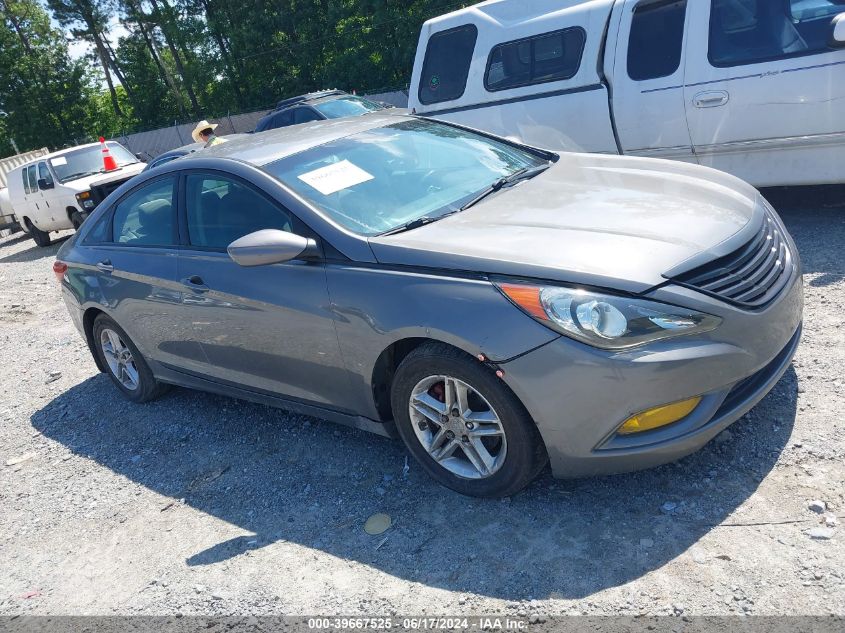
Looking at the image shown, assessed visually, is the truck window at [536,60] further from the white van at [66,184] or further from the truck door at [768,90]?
the white van at [66,184]

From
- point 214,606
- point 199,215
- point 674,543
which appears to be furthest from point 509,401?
point 199,215

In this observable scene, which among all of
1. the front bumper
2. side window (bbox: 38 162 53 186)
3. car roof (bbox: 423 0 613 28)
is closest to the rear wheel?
side window (bbox: 38 162 53 186)

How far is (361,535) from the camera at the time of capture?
329 cm

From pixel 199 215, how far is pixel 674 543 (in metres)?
3.02

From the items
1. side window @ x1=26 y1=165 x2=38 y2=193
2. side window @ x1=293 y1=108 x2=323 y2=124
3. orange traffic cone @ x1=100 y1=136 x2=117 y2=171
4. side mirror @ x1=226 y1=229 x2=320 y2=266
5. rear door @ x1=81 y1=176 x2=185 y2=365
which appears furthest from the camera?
side window @ x1=26 y1=165 x2=38 y2=193

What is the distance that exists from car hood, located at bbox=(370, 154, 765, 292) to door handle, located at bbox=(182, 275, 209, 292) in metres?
1.21

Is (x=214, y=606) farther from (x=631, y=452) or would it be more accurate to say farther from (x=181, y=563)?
(x=631, y=452)

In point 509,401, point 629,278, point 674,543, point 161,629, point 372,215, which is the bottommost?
point 674,543

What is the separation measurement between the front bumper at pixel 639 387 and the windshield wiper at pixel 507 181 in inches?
47.6

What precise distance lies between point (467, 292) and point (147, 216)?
2571mm

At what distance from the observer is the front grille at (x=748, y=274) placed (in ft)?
9.51

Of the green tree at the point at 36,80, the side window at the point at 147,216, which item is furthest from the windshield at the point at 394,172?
the green tree at the point at 36,80

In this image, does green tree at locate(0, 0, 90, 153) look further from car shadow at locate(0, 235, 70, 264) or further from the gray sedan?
the gray sedan

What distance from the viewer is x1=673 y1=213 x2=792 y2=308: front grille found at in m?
2.90
